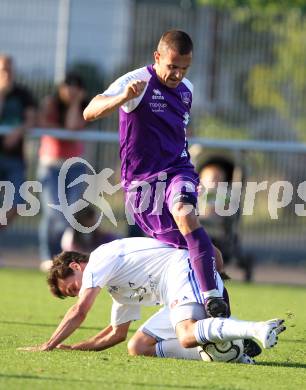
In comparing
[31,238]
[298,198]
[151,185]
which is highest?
[151,185]

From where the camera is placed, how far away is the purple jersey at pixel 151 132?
25.4ft

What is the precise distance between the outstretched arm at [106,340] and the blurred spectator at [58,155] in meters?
5.91

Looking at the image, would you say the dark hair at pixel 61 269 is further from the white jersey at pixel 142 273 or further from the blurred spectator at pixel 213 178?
the blurred spectator at pixel 213 178

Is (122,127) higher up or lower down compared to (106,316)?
higher up

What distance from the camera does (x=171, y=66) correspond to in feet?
24.8

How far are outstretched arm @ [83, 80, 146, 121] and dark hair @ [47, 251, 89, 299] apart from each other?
0.91 metres

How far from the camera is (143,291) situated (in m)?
7.42

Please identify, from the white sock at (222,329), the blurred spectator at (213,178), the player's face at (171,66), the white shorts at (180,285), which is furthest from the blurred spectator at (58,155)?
the white sock at (222,329)

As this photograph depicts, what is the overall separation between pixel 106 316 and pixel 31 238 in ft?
21.9

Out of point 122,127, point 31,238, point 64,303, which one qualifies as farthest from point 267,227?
point 122,127

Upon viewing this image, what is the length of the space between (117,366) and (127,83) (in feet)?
6.19

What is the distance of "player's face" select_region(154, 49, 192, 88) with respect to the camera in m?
7.51

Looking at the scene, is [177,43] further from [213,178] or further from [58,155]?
[58,155]

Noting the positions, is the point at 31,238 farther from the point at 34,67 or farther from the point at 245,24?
the point at 245,24
